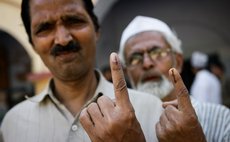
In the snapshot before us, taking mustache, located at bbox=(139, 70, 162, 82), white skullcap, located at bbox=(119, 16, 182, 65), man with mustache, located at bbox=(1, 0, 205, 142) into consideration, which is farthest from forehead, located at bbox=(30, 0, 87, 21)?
white skullcap, located at bbox=(119, 16, 182, 65)

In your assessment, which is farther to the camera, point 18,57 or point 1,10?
point 18,57

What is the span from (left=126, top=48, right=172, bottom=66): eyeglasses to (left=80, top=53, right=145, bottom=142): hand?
1428 mm

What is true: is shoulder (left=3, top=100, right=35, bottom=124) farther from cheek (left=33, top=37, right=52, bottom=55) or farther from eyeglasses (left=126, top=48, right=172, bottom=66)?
eyeglasses (left=126, top=48, right=172, bottom=66)

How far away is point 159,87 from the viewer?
3.02 metres

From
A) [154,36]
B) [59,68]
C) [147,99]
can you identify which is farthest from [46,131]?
[154,36]

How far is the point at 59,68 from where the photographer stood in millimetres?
1951

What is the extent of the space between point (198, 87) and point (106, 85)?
4.69 m

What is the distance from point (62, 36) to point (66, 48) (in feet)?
0.18

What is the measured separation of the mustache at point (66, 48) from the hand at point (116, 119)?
0.37 metres

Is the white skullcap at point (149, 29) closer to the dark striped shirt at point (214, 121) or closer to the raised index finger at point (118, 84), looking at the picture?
the dark striped shirt at point (214, 121)

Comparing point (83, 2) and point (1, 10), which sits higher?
point (83, 2)

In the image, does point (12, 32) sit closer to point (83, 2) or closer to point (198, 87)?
point (198, 87)

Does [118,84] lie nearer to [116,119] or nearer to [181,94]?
[116,119]

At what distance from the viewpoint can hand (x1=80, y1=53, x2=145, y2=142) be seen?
5.17ft
